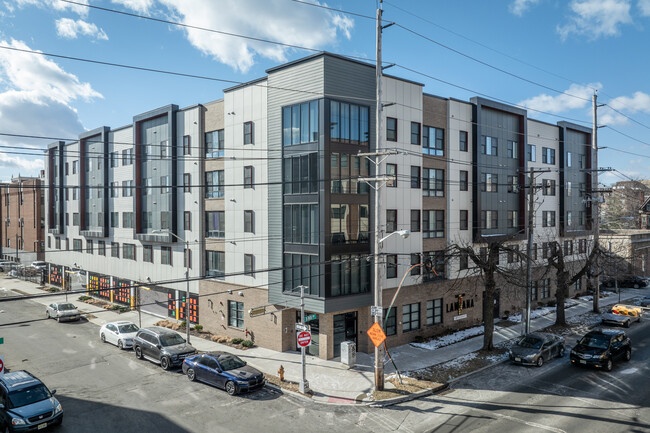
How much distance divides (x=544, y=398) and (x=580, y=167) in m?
36.2

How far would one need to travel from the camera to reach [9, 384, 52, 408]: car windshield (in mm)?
16328

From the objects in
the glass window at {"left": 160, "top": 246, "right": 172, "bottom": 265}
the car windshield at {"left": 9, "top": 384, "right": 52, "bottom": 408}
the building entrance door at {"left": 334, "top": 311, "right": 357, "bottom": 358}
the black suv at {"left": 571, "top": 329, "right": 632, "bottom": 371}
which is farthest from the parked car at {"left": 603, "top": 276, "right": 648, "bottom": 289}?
the car windshield at {"left": 9, "top": 384, "right": 52, "bottom": 408}

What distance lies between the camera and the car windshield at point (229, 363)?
21.0m

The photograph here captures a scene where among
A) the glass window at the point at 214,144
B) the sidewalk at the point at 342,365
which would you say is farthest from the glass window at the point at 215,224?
the sidewalk at the point at 342,365

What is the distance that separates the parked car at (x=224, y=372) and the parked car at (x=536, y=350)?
47.7ft

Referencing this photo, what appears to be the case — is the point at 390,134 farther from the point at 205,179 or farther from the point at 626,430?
the point at 626,430

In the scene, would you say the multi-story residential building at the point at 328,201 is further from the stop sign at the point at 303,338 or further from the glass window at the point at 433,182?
the stop sign at the point at 303,338

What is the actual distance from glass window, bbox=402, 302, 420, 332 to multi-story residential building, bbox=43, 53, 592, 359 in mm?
116

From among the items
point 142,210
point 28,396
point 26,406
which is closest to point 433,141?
point 142,210

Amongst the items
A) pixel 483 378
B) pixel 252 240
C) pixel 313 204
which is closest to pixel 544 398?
pixel 483 378

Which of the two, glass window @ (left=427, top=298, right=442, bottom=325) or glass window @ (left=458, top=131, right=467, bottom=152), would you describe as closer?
glass window @ (left=427, top=298, right=442, bottom=325)

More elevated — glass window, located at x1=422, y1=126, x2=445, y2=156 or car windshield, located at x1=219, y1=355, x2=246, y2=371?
glass window, located at x1=422, y1=126, x2=445, y2=156

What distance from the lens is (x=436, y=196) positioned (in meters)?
31.8

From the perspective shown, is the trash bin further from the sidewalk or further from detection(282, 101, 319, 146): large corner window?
detection(282, 101, 319, 146): large corner window
